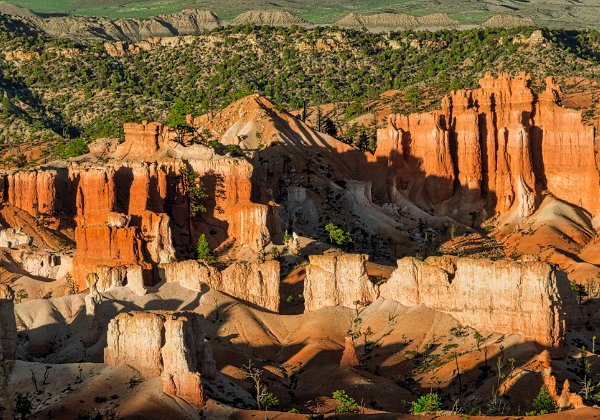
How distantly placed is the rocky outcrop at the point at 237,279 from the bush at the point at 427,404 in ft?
94.7

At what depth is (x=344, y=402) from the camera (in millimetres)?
113812

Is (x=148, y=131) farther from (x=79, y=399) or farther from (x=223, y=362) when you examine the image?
(x=79, y=399)

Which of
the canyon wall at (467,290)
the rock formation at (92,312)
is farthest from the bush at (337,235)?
the rock formation at (92,312)

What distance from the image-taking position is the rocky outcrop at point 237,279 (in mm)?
142500

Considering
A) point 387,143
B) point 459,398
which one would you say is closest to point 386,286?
point 459,398

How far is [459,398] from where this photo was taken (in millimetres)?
118438

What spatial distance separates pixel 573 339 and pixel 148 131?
56592mm

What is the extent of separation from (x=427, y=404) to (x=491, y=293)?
1902cm

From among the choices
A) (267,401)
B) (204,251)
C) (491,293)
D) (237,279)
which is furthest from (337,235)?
(267,401)

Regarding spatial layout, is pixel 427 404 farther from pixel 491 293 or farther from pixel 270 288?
pixel 270 288

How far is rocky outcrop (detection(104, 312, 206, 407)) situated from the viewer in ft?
355

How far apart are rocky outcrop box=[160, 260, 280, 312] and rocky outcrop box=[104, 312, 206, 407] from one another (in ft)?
93.3

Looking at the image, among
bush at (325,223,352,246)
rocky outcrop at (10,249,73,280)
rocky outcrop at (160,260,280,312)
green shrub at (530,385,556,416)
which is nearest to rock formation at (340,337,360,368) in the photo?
rocky outcrop at (160,260,280,312)

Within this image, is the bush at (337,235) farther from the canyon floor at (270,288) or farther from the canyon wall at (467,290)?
the canyon wall at (467,290)
